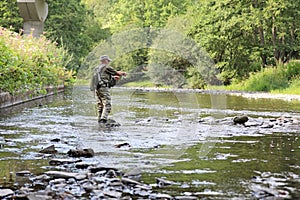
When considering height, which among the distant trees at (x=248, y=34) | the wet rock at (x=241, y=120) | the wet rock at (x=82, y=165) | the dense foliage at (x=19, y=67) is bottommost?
the wet rock at (x=241, y=120)

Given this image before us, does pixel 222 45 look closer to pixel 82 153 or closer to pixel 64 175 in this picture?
pixel 82 153

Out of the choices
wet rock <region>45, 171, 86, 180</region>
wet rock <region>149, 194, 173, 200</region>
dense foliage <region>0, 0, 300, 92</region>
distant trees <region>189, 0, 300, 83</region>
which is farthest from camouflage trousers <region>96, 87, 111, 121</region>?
distant trees <region>189, 0, 300, 83</region>

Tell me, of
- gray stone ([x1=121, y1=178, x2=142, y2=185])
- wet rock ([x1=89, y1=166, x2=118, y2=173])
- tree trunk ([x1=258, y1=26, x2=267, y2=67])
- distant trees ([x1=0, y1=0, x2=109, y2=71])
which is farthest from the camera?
distant trees ([x1=0, y1=0, x2=109, y2=71])

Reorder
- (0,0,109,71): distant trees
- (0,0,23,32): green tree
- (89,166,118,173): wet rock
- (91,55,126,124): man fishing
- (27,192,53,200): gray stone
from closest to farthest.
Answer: (27,192,53,200): gray stone, (89,166,118,173): wet rock, (91,55,126,124): man fishing, (0,0,23,32): green tree, (0,0,109,71): distant trees

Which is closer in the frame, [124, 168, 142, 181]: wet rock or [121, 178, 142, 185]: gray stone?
[121, 178, 142, 185]: gray stone

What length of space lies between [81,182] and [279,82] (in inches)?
988

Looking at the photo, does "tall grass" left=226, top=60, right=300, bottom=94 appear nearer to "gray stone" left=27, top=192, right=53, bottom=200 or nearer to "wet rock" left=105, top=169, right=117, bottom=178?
"wet rock" left=105, top=169, right=117, bottom=178

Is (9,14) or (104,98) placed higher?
(9,14)

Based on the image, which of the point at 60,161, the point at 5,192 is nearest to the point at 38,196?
the point at 5,192

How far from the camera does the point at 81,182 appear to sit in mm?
5121

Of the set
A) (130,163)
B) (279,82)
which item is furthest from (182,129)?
(279,82)

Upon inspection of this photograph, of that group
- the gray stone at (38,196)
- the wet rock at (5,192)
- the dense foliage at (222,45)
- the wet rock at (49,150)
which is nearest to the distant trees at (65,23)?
the dense foliage at (222,45)

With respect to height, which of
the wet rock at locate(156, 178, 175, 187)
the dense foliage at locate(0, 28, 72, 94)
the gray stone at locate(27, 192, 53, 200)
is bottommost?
the wet rock at locate(156, 178, 175, 187)

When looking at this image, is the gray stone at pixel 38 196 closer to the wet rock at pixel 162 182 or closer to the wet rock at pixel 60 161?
the wet rock at pixel 162 182
